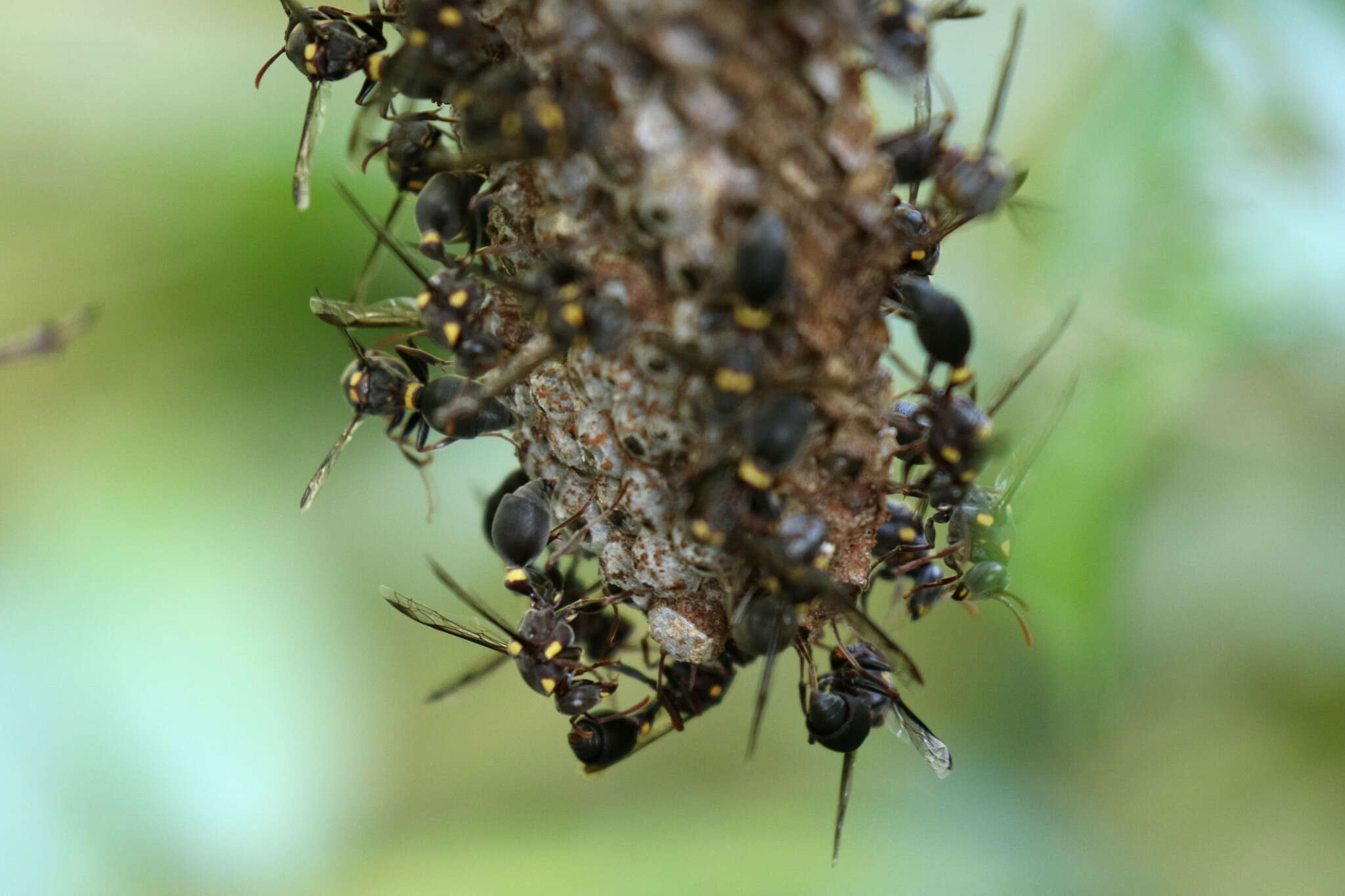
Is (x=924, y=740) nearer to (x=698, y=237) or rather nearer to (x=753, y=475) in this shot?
(x=753, y=475)

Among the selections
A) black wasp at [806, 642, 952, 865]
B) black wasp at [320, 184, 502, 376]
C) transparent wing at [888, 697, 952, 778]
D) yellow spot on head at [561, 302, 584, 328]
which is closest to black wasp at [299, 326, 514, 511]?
black wasp at [320, 184, 502, 376]

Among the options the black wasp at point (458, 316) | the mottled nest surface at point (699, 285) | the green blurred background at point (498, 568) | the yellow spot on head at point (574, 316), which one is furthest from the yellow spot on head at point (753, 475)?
the green blurred background at point (498, 568)

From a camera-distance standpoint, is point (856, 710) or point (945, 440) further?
point (856, 710)

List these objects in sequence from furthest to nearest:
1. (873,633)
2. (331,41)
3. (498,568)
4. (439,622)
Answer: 1. (498,568)
2. (439,622)
3. (331,41)
4. (873,633)

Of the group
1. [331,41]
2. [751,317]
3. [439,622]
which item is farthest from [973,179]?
[439,622]

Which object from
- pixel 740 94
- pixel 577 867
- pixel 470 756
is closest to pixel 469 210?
pixel 740 94

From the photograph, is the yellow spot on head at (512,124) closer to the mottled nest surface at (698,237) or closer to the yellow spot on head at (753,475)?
the mottled nest surface at (698,237)

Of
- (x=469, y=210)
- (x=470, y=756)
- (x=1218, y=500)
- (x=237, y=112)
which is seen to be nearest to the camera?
(x=469, y=210)

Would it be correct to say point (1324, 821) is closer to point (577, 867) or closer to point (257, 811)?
point (577, 867)
